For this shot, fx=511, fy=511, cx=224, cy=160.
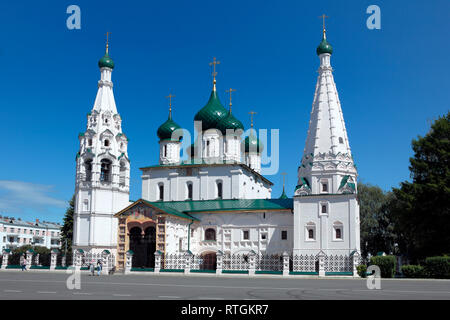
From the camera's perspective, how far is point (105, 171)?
38031 millimetres

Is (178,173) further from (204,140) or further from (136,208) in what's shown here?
(136,208)

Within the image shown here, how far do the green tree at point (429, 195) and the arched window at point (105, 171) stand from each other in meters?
20.3

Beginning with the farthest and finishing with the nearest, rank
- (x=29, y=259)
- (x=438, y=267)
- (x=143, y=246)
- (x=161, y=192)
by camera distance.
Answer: (x=161, y=192) → (x=143, y=246) → (x=29, y=259) → (x=438, y=267)

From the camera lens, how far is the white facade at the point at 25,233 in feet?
223

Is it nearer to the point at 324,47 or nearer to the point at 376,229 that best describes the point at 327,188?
the point at 324,47

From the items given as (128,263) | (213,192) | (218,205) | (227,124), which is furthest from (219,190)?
(128,263)

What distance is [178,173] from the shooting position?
3922cm

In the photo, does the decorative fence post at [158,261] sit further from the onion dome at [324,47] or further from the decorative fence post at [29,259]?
the onion dome at [324,47]

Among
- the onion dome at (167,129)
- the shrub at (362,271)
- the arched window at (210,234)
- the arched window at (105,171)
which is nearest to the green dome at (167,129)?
the onion dome at (167,129)

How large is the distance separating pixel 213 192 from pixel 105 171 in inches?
322

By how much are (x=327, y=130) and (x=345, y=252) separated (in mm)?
7639

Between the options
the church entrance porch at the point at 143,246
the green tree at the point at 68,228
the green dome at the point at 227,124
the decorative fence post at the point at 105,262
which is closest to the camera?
the decorative fence post at the point at 105,262

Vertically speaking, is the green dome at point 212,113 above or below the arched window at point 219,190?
above
